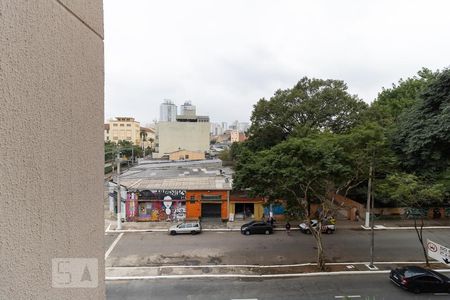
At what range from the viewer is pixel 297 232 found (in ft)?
78.5

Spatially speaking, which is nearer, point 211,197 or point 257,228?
point 257,228

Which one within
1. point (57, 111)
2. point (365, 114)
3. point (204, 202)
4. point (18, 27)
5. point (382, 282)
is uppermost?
point (365, 114)

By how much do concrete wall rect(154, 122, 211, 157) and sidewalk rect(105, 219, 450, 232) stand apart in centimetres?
4161

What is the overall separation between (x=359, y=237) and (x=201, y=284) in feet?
43.3

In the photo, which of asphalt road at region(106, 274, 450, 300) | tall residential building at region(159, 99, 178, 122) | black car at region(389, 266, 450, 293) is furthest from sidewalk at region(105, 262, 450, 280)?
tall residential building at region(159, 99, 178, 122)

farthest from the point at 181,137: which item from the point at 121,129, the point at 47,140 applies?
the point at 47,140

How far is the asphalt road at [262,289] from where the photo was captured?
13883 millimetres

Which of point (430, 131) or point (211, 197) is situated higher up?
point (430, 131)

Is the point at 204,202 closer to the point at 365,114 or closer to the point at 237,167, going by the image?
the point at 237,167

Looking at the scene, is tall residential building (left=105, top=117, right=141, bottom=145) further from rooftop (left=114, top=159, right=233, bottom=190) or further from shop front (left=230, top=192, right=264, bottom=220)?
shop front (left=230, top=192, right=264, bottom=220)

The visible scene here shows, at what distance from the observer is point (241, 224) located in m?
25.9

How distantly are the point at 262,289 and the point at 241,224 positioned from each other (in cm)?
1137

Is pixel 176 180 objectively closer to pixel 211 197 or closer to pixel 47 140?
pixel 211 197

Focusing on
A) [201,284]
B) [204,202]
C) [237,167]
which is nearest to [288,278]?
[201,284]
